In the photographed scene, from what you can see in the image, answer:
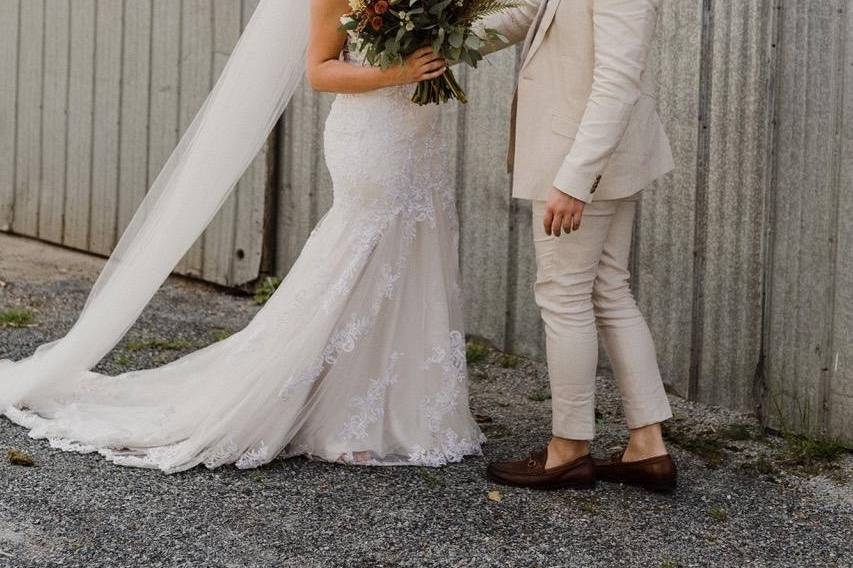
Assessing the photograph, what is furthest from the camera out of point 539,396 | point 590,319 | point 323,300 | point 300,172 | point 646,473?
point 300,172

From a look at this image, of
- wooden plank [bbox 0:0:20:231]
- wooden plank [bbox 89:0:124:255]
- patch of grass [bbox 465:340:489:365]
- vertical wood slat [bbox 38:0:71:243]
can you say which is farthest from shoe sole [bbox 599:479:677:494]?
wooden plank [bbox 0:0:20:231]

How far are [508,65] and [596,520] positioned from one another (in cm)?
260

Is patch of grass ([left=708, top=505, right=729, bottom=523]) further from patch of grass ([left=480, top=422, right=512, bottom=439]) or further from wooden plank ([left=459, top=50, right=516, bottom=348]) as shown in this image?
wooden plank ([left=459, top=50, right=516, bottom=348])

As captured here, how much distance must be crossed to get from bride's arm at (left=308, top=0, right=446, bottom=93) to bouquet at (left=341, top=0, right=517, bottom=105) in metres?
0.06

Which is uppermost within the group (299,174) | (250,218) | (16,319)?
(299,174)

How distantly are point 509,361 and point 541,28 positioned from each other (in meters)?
2.31

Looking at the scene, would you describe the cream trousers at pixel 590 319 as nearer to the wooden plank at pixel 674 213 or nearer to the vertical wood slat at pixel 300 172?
the wooden plank at pixel 674 213

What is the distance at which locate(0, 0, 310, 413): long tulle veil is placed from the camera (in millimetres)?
4898

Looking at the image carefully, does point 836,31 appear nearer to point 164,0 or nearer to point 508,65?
point 508,65

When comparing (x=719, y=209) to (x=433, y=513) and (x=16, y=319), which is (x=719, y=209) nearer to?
(x=433, y=513)

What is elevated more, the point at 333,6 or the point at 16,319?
the point at 333,6

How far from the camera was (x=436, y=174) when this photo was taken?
189 inches

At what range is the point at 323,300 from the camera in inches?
185

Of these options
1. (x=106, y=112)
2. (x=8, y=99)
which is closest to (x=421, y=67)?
(x=106, y=112)
